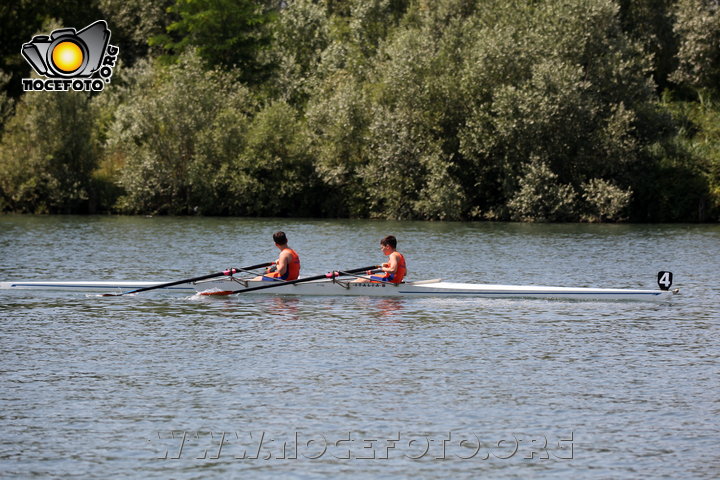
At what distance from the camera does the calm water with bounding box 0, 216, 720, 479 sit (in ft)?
41.1

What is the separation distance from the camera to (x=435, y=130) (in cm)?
6556

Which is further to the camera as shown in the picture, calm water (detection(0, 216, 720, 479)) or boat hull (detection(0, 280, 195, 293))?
boat hull (detection(0, 280, 195, 293))

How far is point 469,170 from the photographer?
6531 centimetres


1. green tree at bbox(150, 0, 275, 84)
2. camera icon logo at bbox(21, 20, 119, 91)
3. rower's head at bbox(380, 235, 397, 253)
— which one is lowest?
rower's head at bbox(380, 235, 397, 253)

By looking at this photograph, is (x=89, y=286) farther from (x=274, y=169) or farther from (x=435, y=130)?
(x=274, y=169)

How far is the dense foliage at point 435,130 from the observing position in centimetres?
6138

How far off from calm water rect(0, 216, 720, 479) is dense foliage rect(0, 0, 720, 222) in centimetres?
3077

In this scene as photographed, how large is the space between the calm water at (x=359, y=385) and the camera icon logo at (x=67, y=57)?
32.0 metres

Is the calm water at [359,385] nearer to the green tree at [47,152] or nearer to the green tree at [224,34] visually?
the green tree at [47,152]

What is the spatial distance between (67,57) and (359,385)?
4876 cm

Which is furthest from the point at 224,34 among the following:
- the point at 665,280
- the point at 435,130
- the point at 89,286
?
the point at 665,280

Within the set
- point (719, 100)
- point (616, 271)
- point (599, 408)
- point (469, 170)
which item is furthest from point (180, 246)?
point (719, 100)

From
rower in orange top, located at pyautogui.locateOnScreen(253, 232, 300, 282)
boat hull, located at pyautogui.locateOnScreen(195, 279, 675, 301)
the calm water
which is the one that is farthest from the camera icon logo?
rower in orange top, located at pyautogui.locateOnScreen(253, 232, 300, 282)

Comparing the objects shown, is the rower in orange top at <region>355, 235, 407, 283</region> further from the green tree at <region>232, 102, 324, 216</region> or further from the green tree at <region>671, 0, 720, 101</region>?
the green tree at <region>671, 0, 720, 101</region>
